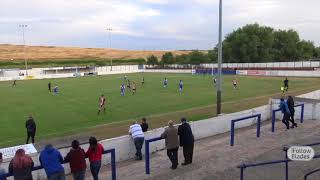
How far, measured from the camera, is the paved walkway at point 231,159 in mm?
11078

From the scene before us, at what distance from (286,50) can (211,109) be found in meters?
88.5

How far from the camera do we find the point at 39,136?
21.5 meters

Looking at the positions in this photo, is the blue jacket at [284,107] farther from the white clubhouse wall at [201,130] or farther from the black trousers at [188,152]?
the black trousers at [188,152]

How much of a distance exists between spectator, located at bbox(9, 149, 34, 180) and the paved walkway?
3.45 meters

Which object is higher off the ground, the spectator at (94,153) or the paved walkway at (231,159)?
the spectator at (94,153)

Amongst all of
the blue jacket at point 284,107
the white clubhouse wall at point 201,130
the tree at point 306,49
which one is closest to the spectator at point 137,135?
the white clubhouse wall at point 201,130

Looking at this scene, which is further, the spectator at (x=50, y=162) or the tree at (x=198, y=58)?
the tree at (x=198, y=58)

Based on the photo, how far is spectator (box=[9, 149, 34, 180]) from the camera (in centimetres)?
891

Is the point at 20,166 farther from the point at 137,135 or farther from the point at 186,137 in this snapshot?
the point at 137,135

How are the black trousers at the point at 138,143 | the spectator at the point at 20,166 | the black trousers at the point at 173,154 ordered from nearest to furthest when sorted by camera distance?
the spectator at the point at 20,166 → the black trousers at the point at 173,154 → the black trousers at the point at 138,143

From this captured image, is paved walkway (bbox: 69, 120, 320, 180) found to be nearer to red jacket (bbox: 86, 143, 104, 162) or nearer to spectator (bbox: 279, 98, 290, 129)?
spectator (bbox: 279, 98, 290, 129)

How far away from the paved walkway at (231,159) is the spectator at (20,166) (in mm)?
3446

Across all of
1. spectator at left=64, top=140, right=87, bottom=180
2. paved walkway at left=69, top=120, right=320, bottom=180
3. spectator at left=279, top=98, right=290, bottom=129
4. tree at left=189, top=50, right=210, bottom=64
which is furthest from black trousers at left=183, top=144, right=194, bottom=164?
tree at left=189, top=50, right=210, bottom=64

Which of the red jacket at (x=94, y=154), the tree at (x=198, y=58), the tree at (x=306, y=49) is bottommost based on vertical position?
the red jacket at (x=94, y=154)
